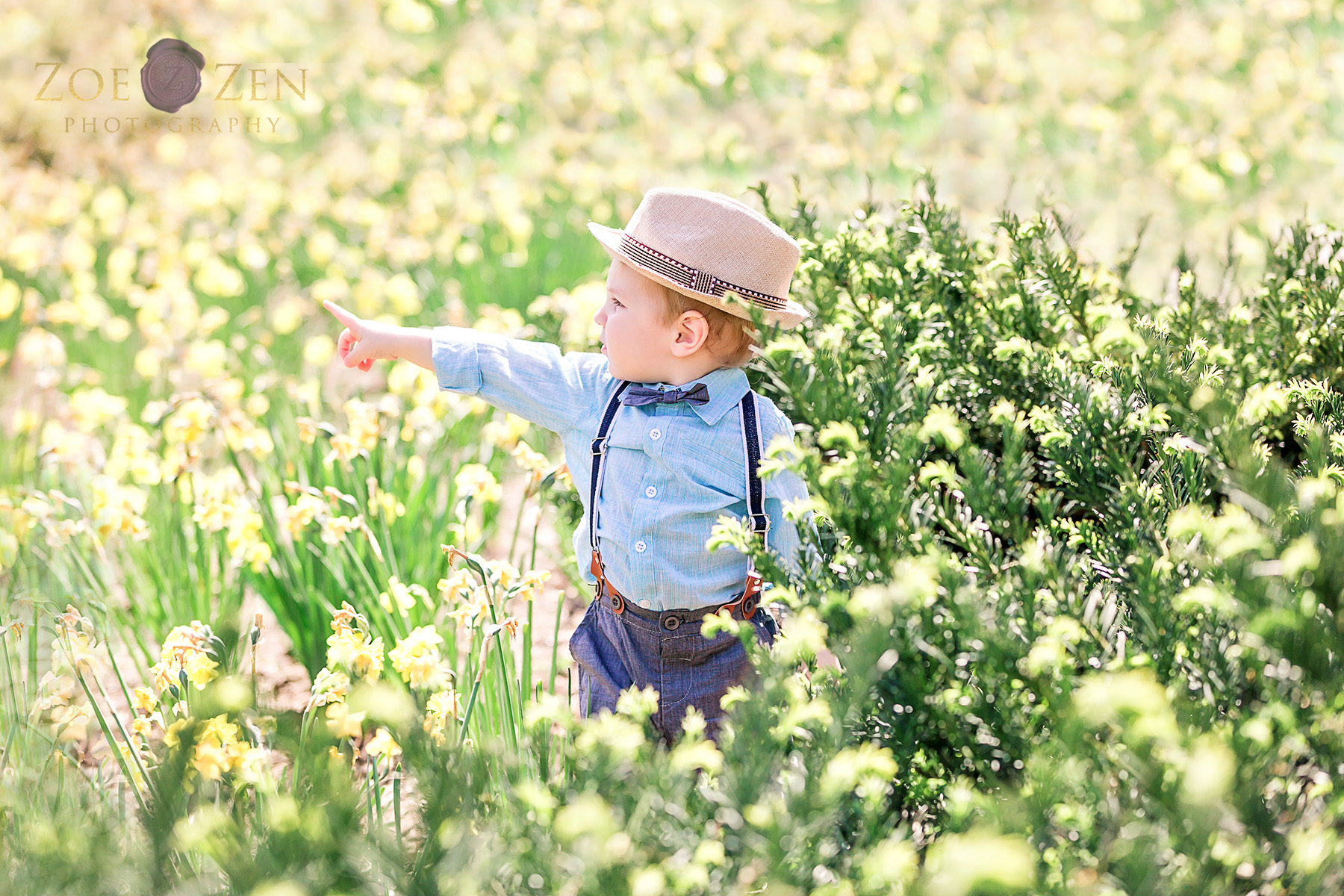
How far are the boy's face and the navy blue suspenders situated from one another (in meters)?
0.07

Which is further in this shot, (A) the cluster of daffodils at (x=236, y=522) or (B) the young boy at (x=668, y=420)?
(A) the cluster of daffodils at (x=236, y=522)

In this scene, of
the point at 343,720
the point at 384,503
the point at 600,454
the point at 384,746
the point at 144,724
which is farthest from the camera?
the point at 384,503

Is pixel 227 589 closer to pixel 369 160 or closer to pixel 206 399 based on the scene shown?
pixel 206 399

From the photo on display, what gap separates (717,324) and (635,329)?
152 millimetres

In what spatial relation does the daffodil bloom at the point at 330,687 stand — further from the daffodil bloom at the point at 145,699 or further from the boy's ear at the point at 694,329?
the boy's ear at the point at 694,329

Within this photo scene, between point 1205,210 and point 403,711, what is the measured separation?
5.52m

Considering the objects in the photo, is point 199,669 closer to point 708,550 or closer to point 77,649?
point 77,649

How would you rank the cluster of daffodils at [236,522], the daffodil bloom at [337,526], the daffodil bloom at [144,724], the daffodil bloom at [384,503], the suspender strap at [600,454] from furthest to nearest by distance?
the daffodil bloom at [384,503]
the cluster of daffodils at [236,522]
the daffodil bloom at [337,526]
the suspender strap at [600,454]
the daffodil bloom at [144,724]

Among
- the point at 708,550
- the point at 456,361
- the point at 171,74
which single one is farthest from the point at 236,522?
the point at 171,74

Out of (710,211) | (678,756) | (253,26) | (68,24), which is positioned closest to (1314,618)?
(678,756)

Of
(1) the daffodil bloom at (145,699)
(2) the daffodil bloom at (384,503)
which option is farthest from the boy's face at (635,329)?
(1) the daffodil bloom at (145,699)

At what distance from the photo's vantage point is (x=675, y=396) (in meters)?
1.84

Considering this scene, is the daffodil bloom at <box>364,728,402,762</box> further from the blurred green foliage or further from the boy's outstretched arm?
the boy's outstretched arm

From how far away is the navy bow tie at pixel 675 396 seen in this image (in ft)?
6.04
